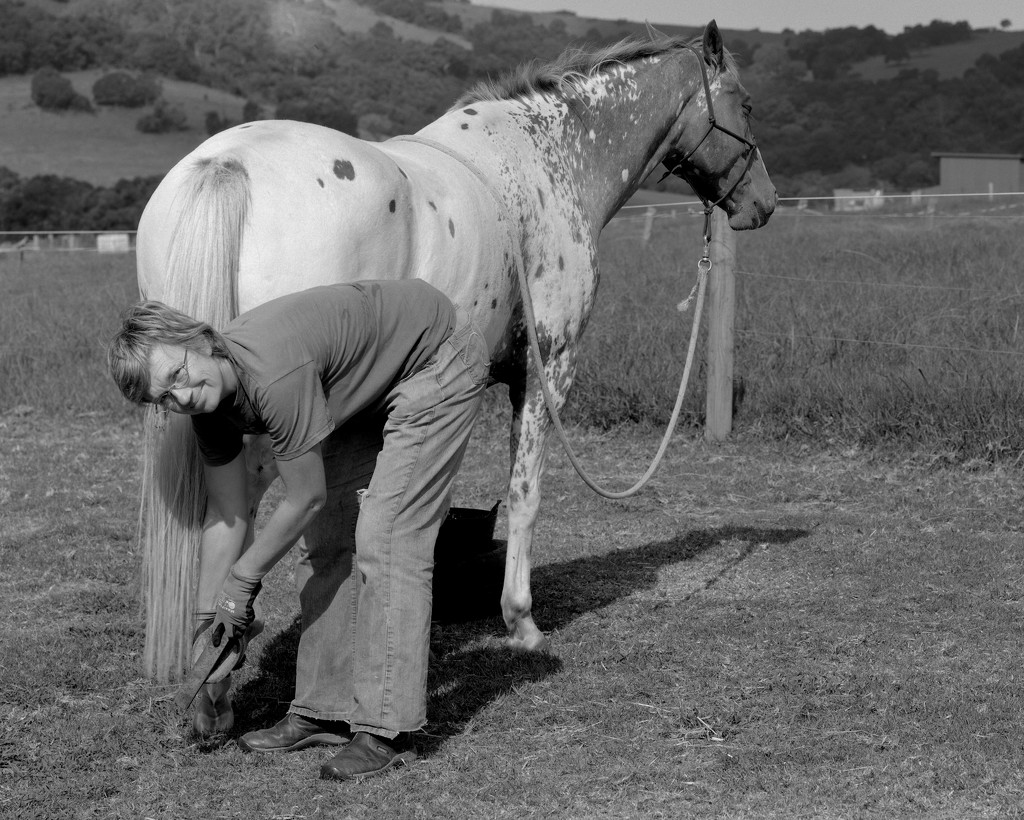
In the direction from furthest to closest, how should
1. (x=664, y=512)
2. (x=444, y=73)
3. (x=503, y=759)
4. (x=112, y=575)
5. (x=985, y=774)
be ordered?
(x=444, y=73), (x=664, y=512), (x=112, y=575), (x=503, y=759), (x=985, y=774)

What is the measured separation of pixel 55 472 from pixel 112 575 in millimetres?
2208

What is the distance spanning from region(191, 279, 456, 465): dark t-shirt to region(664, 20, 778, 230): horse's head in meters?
2.15

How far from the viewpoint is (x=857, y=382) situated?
23.5 ft

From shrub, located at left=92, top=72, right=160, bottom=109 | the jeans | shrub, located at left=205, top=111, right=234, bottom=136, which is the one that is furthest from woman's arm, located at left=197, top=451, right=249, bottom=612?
shrub, located at left=92, top=72, right=160, bottom=109

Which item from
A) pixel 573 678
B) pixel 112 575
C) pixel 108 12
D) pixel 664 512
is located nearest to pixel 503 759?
pixel 573 678

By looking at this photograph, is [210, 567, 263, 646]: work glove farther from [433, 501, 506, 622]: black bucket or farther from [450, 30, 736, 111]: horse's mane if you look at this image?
[450, 30, 736, 111]: horse's mane

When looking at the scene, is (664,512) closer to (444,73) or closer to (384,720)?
(384,720)

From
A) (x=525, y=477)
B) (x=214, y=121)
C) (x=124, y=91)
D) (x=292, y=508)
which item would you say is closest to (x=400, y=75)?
(x=214, y=121)

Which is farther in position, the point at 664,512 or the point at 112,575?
the point at 664,512

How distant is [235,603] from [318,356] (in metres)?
0.69

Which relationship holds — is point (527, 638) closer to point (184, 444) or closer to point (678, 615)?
point (678, 615)

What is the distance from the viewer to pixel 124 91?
85.8 metres

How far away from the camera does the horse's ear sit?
4609 mm

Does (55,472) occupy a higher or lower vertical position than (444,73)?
lower
